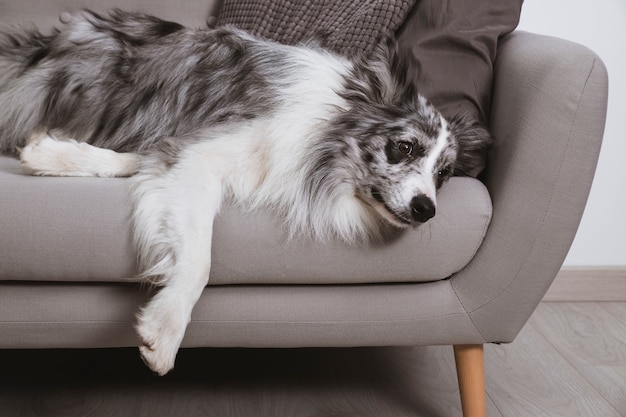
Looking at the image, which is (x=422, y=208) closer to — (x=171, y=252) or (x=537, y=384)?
(x=171, y=252)

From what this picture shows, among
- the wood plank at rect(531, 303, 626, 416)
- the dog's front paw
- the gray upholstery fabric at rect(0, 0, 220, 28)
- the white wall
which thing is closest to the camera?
the dog's front paw

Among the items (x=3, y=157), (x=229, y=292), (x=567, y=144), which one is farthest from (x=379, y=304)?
(x=3, y=157)

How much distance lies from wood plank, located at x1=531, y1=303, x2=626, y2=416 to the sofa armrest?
0.61 meters

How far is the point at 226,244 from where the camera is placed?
1529mm

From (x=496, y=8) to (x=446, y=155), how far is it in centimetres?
53

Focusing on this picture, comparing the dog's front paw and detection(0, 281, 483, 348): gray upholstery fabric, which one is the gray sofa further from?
the dog's front paw

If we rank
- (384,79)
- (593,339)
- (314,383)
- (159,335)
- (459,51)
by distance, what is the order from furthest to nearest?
(593,339)
(314,383)
(459,51)
(384,79)
(159,335)

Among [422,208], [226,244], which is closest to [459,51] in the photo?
[422,208]

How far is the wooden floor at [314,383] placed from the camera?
5.95ft

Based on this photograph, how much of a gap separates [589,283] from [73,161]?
6.74 feet

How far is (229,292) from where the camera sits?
1587 millimetres

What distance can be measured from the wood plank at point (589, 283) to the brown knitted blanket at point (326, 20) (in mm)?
1355

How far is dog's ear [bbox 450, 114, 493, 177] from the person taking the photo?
1.74 meters

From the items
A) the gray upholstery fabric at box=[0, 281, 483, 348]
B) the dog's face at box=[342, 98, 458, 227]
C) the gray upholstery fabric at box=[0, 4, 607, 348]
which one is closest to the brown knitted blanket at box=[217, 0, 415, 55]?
the dog's face at box=[342, 98, 458, 227]
